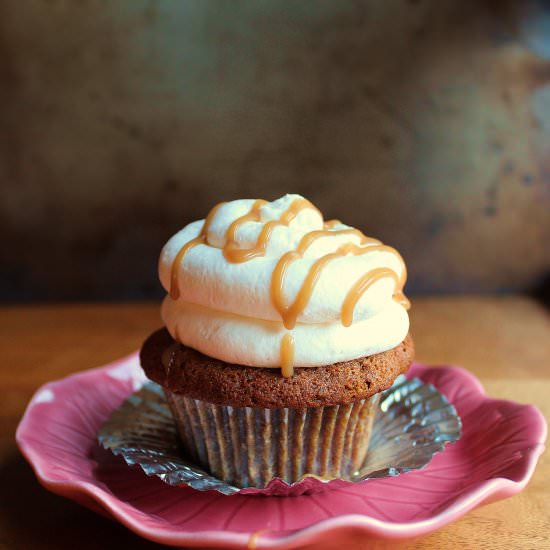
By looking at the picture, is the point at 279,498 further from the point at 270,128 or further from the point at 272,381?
the point at 270,128

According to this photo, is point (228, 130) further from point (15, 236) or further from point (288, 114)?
point (15, 236)

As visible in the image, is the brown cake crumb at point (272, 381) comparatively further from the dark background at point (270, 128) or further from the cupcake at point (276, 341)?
the dark background at point (270, 128)

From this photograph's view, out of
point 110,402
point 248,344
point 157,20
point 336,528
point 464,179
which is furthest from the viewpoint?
point 464,179

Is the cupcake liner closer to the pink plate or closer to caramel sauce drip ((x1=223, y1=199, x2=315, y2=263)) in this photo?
the pink plate

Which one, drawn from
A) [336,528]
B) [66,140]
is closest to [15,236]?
[66,140]

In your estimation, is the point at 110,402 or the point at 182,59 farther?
the point at 182,59

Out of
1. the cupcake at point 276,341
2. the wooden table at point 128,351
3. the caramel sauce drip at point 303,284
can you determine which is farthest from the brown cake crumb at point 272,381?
the wooden table at point 128,351

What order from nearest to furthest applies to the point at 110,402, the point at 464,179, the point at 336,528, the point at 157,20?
the point at 336,528
the point at 110,402
the point at 157,20
the point at 464,179

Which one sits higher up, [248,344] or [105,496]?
[248,344]
